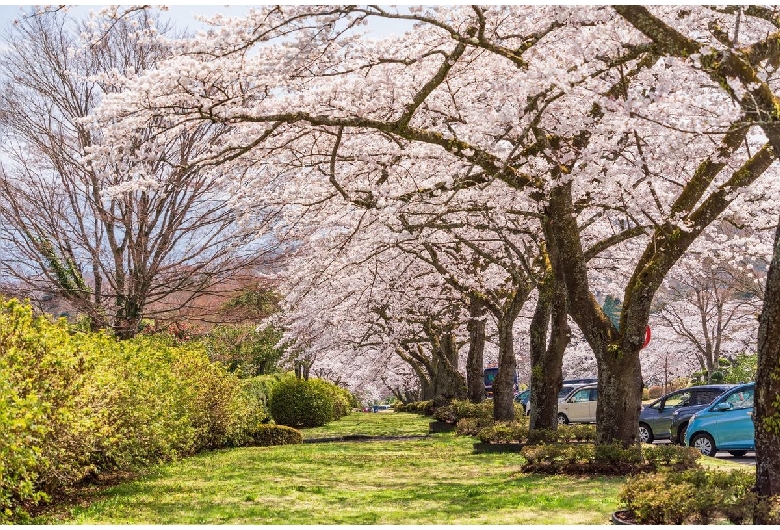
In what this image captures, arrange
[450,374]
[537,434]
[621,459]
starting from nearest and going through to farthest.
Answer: [621,459], [537,434], [450,374]

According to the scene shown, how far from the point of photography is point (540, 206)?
12.2m

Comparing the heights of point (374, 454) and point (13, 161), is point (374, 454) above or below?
below

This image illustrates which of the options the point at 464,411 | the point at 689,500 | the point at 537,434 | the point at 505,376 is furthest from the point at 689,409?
the point at 689,500

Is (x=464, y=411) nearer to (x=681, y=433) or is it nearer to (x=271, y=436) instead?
(x=271, y=436)

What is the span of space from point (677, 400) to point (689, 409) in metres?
1.72

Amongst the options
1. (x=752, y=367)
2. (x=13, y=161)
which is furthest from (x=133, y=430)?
(x=752, y=367)

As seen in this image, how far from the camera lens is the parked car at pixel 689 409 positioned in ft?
61.4

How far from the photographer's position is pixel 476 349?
2431 centimetres

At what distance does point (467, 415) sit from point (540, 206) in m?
12.9

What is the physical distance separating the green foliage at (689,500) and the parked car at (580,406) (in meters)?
20.3

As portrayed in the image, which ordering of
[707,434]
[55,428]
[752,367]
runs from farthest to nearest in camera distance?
[752,367] < [707,434] < [55,428]

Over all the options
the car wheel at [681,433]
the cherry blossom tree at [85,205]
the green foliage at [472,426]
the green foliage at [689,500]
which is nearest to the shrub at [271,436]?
the green foliage at [472,426]

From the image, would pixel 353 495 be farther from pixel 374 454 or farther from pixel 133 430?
pixel 374 454

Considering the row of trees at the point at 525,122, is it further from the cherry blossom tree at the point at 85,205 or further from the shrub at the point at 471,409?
the shrub at the point at 471,409
